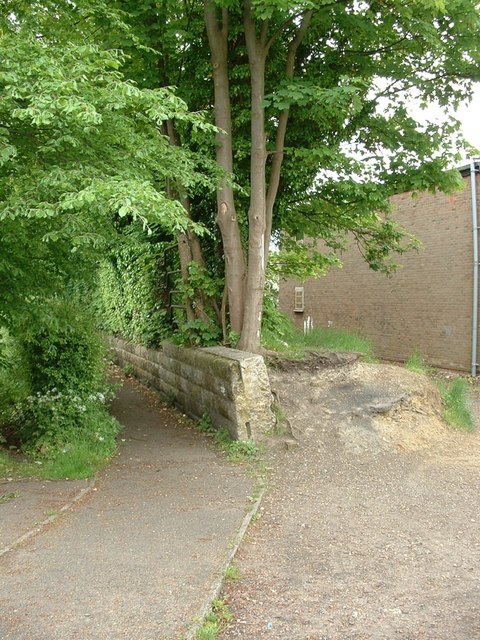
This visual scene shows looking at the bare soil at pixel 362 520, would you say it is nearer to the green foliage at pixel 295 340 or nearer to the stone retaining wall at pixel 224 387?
the stone retaining wall at pixel 224 387

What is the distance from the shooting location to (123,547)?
482 centimetres

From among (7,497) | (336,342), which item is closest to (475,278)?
(336,342)

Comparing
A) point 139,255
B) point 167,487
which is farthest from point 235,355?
point 139,255

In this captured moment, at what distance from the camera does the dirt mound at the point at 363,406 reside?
812 cm

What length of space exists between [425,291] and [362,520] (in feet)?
44.2

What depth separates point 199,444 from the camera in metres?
8.55

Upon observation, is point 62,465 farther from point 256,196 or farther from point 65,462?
point 256,196

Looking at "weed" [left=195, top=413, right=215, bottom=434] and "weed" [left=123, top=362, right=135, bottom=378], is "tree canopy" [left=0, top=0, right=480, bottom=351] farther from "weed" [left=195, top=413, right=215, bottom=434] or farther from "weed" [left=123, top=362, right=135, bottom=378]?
"weed" [left=123, top=362, right=135, bottom=378]

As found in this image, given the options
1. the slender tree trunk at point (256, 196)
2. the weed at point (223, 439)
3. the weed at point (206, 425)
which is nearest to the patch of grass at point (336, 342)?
the slender tree trunk at point (256, 196)

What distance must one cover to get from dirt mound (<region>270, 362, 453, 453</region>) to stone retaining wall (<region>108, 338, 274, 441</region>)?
626 millimetres

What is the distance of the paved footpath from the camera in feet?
11.9

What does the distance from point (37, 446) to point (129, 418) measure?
279 centimetres

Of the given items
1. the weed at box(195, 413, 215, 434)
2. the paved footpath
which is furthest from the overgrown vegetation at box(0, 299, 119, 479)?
the weed at box(195, 413, 215, 434)

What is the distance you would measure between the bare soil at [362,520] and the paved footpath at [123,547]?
353 mm
